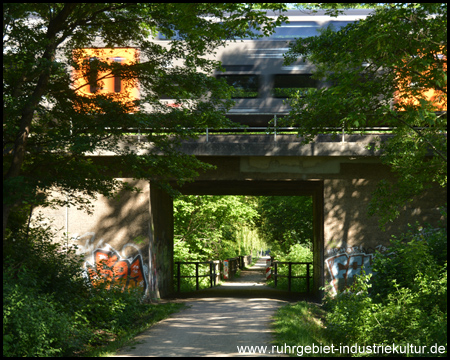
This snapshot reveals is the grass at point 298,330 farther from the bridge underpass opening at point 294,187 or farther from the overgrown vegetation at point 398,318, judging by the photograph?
the bridge underpass opening at point 294,187

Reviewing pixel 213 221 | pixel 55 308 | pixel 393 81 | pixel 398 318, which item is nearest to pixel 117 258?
pixel 55 308

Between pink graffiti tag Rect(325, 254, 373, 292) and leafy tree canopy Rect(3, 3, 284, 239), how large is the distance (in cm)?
570

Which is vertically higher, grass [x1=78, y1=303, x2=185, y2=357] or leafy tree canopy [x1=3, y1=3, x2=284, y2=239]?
leafy tree canopy [x1=3, y1=3, x2=284, y2=239]

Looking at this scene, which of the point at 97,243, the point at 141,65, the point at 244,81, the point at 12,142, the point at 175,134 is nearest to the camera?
the point at 12,142

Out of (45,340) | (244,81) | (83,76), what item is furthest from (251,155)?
(45,340)

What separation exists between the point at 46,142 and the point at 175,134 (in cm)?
292

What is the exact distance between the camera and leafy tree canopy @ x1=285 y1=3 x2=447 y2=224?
7941 mm

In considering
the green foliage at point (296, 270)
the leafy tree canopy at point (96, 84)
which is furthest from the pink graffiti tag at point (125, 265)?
the green foliage at point (296, 270)

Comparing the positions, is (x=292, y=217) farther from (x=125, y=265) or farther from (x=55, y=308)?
(x=55, y=308)

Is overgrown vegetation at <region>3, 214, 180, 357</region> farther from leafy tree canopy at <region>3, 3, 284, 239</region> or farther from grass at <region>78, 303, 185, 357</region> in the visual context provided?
leafy tree canopy at <region>3, 3, 284, 239</region>

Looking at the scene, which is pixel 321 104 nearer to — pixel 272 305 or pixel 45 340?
pixel 45 340

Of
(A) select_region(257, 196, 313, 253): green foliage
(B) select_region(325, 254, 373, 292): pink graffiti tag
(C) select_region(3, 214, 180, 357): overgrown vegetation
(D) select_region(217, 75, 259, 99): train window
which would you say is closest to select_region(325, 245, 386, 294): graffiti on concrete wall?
(B) select_region(325, 254, 373, 292): pink graffiti tag

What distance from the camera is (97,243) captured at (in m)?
15.2

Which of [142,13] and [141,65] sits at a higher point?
[142,13]
